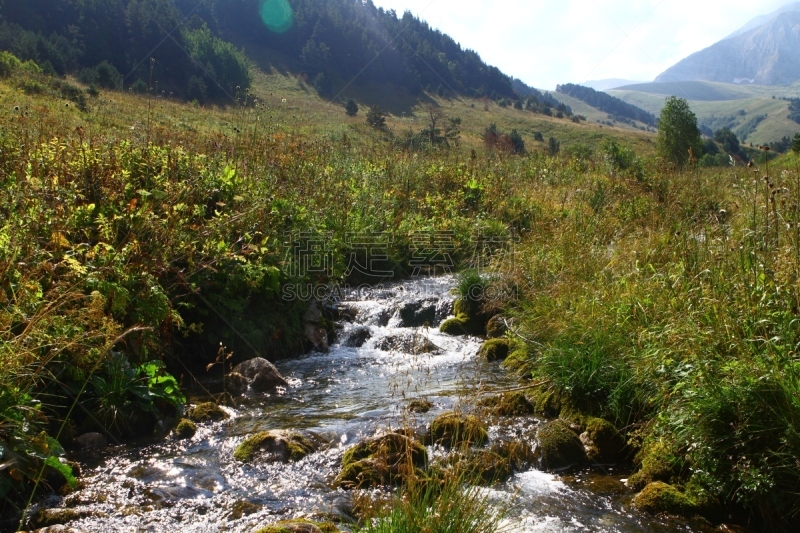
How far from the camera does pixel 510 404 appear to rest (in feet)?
17.6

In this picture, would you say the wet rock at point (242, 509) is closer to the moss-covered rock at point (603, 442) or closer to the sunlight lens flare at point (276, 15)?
the moss-covered rock at point (603, 442)

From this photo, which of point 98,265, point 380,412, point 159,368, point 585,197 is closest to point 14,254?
point 98,265

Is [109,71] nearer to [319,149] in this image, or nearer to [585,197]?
[319,149]

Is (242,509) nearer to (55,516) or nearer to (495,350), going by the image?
(55,516)

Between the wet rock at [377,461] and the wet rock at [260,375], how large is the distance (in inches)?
79.7

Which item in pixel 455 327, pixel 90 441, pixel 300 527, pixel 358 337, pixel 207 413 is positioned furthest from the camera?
pixel 455 327

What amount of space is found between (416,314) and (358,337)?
1279mm

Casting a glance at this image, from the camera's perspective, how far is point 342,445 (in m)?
4.88

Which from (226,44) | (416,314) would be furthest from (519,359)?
(226,44)

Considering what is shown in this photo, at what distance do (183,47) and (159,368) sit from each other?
2273 inches

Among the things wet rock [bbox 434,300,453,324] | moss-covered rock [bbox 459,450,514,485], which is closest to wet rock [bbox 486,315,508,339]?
wet rock [bbox 434,300,453,324]

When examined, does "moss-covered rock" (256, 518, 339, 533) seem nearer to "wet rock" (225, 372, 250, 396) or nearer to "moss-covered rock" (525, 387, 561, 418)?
"moss-covered rock" (525, 387, 561, 418)

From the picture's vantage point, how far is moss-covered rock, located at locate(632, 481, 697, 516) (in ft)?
12.5

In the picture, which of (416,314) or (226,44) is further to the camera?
(226,44)
